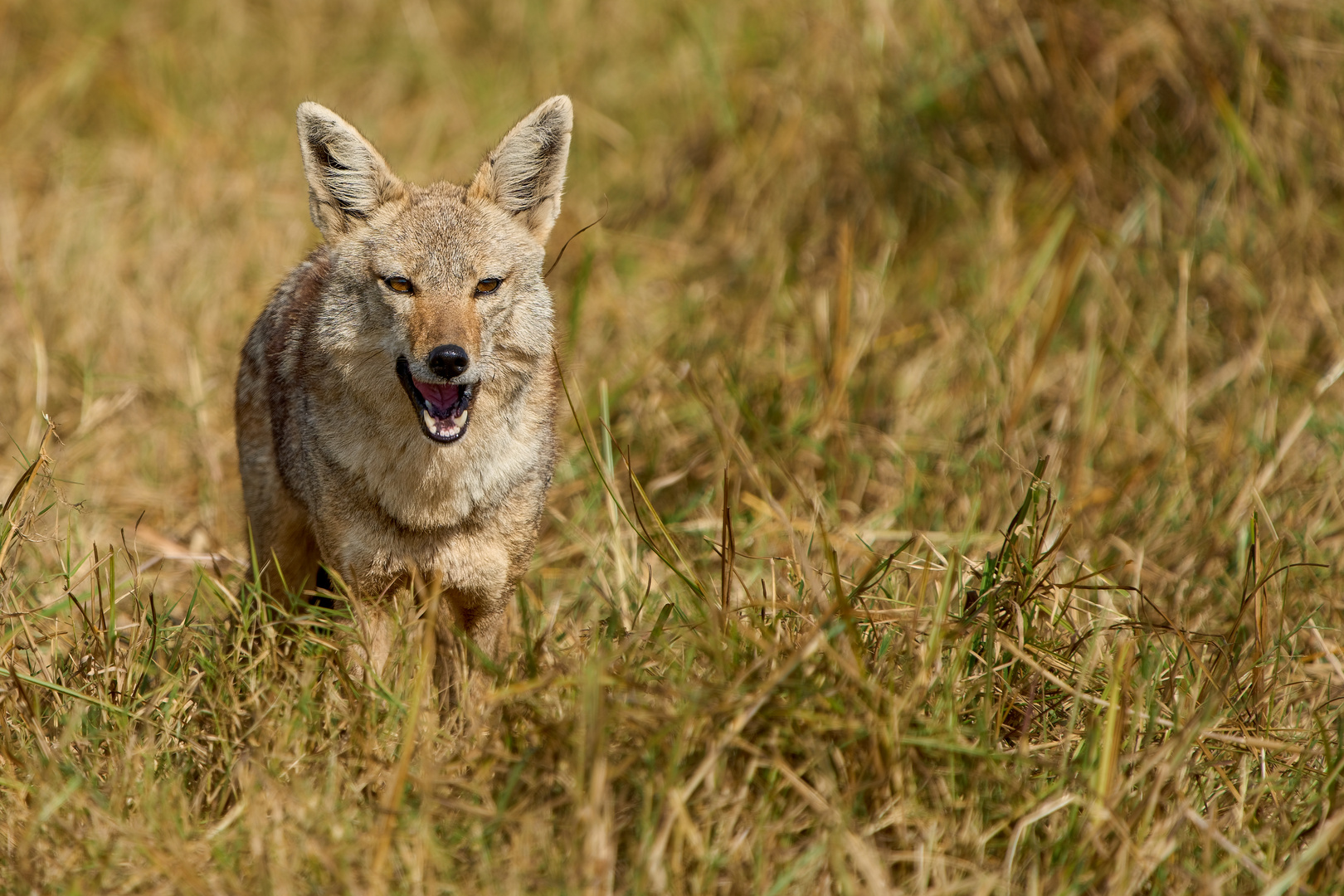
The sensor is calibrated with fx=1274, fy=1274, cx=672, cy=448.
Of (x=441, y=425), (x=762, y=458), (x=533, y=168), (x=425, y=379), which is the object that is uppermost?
(x=533, y=168)

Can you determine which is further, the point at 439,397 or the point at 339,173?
the point at 339,173

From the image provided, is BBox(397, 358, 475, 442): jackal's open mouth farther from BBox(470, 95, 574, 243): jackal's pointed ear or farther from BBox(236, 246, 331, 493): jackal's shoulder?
BBox(470, 95, 574, 243): jackal's pointed ear

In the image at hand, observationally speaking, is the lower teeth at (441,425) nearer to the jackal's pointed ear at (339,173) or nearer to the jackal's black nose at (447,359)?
the jackal's black nose at (447,359)

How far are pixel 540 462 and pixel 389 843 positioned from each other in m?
1.65

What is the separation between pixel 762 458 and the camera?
595 centimetres

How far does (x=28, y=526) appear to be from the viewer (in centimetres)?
423

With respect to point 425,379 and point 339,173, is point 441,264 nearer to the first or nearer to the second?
point 425,379

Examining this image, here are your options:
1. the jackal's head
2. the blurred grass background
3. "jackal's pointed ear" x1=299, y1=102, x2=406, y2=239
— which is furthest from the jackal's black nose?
"jackal's pointed ear" x1=299, y1=102, x2=406, y2=239

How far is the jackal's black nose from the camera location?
12.9 feet

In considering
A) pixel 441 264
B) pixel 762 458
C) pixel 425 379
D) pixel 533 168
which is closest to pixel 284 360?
pixel 441 264

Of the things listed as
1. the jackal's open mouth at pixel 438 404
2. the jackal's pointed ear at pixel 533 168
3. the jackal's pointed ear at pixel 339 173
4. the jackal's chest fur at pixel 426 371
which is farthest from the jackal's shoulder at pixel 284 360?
the jackal's pointed ear at pixel 533 168

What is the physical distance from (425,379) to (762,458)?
2.31 m

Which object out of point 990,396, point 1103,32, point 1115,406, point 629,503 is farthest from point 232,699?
point 1103,32

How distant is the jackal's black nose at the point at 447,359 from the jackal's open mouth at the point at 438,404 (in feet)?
0.38
